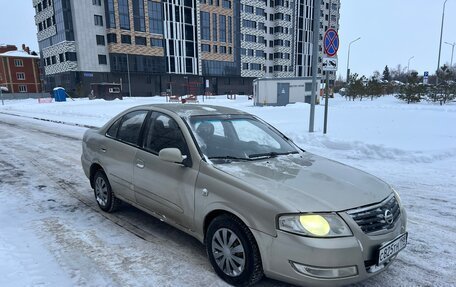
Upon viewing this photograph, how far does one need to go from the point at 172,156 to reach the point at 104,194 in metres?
2.02

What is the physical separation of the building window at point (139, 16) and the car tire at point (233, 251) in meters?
57.5

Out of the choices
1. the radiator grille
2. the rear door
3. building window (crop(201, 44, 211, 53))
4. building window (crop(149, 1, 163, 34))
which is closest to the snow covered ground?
the rear door

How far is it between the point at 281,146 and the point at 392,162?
4.71 meters

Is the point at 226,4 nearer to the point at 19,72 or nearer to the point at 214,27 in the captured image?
the point at 214,27

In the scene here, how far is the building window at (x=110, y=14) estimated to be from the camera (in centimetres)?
5150

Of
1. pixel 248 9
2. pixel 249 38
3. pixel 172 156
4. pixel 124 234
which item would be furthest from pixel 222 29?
pixel 172 156

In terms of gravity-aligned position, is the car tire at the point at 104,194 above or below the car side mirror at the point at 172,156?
below

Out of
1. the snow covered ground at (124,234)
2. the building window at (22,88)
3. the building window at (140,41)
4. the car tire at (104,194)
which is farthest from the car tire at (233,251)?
the building window at (22,88)

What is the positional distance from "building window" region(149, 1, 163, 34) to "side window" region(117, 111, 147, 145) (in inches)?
2247

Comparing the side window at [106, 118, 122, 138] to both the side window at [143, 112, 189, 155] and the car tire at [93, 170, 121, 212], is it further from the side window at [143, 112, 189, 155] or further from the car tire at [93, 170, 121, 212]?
the side window at [143, 112, 189, 155]

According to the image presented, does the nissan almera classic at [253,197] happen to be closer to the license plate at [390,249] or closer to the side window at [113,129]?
the license plate at [390,249]

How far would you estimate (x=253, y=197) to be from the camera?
2721mm

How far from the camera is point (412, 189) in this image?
5598 millimetres

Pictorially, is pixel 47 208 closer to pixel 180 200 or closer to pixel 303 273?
pixel 180 200
